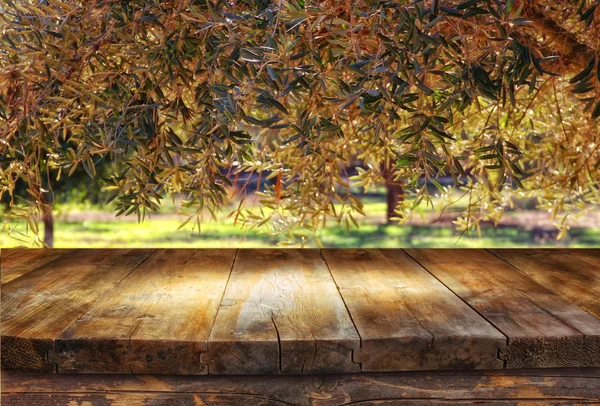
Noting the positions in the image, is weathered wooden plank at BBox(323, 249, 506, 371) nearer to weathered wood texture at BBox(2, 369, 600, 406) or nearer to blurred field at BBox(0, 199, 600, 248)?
weathered wood texture at BBox(2, 369, 600, 406)

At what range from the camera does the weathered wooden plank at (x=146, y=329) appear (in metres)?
1.51

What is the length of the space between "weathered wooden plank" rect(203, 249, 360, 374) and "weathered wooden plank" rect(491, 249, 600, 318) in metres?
0.68

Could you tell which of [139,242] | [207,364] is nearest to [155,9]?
[207,364]

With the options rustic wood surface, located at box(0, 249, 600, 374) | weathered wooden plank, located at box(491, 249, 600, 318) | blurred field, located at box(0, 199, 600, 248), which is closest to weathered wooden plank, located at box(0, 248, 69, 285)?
rustic wood surface, located at box(0, 249, 600, 374)

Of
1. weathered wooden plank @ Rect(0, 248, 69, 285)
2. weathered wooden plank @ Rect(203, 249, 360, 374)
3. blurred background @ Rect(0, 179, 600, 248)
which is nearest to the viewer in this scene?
weathered wooden plank @ Rect(203, 249, 360, 374)

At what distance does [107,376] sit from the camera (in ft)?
5.21

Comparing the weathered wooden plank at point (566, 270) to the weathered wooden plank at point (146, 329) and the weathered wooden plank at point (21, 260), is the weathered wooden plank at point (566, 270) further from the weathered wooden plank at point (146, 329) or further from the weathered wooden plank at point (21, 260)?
the weathered wooden plank at point (21, 260)

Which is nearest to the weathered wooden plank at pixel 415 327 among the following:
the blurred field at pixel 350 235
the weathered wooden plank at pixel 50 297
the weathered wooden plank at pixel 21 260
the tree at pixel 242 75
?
the tree at pixel 242 75

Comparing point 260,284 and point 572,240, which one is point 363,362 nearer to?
point 260,284

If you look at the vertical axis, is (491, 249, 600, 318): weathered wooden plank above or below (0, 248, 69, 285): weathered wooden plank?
above

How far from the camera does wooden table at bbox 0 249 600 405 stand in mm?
1519

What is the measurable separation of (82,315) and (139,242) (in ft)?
23.8

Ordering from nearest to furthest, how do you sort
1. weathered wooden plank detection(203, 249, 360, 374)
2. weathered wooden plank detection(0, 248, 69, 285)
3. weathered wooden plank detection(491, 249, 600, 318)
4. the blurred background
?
weathered wooden plank detection(203, 249, 360, 374) < weathered wooden plank detection(491, 249, 600, 318) < weathered wooden plank detection(0, 248, 69, 285) < the blurred background

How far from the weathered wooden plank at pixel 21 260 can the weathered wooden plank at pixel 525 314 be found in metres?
1.37
